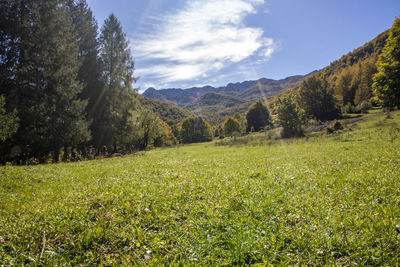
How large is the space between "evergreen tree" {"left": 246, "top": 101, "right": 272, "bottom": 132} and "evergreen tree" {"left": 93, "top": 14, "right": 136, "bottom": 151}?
60.7 m

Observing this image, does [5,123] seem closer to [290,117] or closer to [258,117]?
[290,117]

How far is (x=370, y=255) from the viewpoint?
279 cm

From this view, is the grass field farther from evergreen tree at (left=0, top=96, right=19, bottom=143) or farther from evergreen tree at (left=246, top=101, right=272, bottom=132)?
evergreen tree at (left=246, top=101, right=272, bottom=132)

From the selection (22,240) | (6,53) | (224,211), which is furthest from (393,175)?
(6,53)

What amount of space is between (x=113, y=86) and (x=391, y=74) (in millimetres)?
37785

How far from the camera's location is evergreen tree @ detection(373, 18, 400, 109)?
76.8 feet

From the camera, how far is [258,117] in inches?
3110

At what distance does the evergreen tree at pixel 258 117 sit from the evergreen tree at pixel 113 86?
199 ft

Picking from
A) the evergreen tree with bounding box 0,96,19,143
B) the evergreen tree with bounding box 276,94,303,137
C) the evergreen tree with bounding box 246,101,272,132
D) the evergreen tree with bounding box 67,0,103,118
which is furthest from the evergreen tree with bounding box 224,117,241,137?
the evergreen tree with bounding box 0,96,19,143

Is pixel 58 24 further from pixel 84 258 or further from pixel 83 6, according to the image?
pixel 84 258

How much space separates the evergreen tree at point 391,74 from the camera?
23406 mm

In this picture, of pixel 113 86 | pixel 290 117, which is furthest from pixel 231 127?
pixel 113 86

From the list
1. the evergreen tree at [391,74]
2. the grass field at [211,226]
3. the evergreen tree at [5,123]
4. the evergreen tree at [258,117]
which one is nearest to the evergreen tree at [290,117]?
the evergreen tree at [391,74]

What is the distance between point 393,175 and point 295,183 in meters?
3.49
